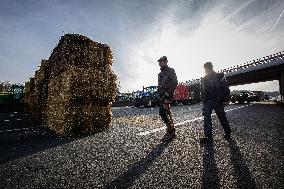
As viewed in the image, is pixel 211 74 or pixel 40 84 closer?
pixel 211 74

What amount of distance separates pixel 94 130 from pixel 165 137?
221cm

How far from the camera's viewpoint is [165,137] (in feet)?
17.3

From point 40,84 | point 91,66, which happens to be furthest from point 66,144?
point 40,84

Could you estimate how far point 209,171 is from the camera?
2.90 meters

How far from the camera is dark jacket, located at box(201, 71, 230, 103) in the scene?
18.1 feet

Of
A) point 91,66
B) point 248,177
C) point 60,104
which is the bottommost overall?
point 248,177

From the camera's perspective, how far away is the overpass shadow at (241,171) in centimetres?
246

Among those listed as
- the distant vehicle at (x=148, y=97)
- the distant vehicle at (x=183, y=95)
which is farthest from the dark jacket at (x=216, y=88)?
the distant vehicle at (x=183, y=95)

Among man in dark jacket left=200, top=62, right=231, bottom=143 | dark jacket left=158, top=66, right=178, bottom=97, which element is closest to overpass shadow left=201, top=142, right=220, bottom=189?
man in dark jacket left=200, top=62, right=231, bottom=143

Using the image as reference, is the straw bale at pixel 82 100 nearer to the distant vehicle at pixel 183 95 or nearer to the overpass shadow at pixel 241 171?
the overpass shadow at pixel 241 171

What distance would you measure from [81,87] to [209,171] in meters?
4.28

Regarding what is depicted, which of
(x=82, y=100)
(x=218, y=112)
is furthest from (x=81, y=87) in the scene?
(x=218, y=112)

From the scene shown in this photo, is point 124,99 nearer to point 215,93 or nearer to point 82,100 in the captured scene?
point 82,100

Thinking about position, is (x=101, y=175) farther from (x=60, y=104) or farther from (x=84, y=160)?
(x=60, y=104)
